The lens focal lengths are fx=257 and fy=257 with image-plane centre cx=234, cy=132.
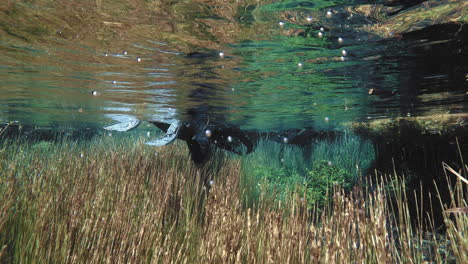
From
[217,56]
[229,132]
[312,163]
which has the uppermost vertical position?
[217,56]

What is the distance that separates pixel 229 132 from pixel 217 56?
2557 millimetres

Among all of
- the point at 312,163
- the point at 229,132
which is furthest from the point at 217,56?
the point at 312,163

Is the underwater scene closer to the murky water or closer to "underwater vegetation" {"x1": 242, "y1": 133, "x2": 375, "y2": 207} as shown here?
the murky water

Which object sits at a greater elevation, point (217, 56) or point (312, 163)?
point (217, 56)

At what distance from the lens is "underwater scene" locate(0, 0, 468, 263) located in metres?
3.07

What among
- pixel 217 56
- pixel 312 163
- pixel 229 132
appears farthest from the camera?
pixel 312 163

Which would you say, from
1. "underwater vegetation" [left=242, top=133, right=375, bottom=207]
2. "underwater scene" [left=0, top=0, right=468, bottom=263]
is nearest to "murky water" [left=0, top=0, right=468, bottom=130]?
"underwater scene" [left=0, top=0, right=468, bottom=263]

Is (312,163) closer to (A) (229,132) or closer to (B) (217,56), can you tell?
(A) (229,132)

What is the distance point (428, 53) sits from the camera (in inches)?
263

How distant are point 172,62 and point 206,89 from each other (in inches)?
118

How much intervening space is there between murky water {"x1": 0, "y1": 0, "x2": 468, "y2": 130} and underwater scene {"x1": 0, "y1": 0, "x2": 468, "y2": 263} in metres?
0.05

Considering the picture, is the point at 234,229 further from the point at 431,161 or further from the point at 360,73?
the point at 431,161

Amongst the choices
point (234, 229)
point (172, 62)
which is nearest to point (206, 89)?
point (172, 62)

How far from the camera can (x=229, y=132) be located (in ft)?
28.3
